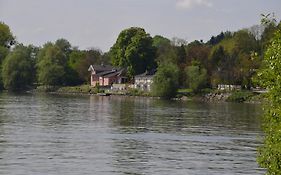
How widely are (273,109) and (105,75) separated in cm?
11675

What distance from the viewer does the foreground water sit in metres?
27.7

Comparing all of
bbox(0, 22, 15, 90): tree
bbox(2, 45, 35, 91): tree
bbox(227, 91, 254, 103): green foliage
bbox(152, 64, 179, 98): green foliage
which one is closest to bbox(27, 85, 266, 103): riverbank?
bbox(227, 91, 254, 103): green foliage

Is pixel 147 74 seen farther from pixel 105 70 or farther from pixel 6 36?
pixel 6 36

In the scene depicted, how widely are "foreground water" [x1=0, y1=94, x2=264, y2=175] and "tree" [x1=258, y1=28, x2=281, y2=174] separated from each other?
10717 millimetres

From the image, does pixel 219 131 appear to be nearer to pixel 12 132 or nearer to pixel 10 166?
pixel 12 132

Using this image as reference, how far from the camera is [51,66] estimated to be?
126 meters

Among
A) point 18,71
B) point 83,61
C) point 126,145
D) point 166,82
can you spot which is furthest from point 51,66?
point 126,145

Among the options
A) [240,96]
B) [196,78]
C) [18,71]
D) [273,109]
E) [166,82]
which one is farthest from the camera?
[18,71]

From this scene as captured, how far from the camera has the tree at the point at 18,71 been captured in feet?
399

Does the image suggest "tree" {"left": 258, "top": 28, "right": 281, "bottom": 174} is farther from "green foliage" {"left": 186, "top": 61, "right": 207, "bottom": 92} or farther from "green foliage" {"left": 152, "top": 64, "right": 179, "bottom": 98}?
"green foliage" {"left": 186, "top": 61, "right": 207, "bottom": 92}

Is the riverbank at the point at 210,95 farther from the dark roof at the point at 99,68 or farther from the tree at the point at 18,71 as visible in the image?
the dark roof at the point at 99,68

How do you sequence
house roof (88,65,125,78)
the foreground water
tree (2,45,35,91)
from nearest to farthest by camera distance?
1. the foreground water
2. tree (2,45,35,91)
3. house roof (88,65,125,78)

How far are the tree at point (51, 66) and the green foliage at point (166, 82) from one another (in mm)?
31711

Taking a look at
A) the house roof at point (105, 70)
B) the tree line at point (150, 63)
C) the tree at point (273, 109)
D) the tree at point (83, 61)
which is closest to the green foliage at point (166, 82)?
the tree line at point (150, 63)
